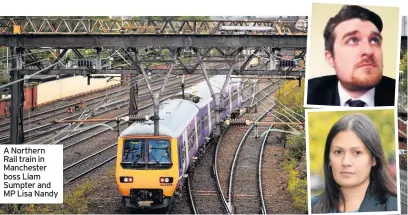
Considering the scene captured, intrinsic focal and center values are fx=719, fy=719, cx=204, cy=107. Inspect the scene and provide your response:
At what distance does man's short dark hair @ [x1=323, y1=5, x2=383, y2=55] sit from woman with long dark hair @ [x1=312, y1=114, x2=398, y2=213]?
A: 828 mm

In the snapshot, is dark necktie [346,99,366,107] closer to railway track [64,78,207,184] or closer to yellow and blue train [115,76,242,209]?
yellow and blue train [115,76,242,209]

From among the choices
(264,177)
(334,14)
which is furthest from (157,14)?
(264,177)

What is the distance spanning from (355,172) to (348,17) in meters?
1.53

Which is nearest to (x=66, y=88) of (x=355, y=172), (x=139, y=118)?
(x=139, y=118)

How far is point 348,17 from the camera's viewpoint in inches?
275

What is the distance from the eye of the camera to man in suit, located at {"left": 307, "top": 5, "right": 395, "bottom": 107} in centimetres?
704

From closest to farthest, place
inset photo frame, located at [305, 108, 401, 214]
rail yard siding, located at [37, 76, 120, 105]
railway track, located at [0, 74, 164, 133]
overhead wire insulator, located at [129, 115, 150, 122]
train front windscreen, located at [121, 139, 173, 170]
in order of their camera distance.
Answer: inset photo frame, located at [305, 108, 401, 214] < train front windscreen, located at [121, 139, 173, 170] < overhead wire insulator, located at [129, 115, 150, 122] < railway track, located at [0, 74, 164, 133] < rail yard siding, located at [37, 76, 120, 105]

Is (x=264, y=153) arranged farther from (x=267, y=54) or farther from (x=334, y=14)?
(x=334, y=14)

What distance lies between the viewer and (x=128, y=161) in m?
7.32

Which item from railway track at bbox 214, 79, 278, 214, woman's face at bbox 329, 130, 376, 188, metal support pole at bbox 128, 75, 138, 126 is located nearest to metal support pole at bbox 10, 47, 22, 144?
metal support pole at bbox 128, 75, 138, 126

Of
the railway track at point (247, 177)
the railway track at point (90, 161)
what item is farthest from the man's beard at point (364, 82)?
the railway track at point (90, 161)

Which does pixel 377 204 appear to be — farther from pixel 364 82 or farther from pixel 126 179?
pixel 126 179

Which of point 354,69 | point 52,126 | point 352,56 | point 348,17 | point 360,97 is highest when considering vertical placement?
point 348,17

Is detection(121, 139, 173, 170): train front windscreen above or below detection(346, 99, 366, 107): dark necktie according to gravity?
below
